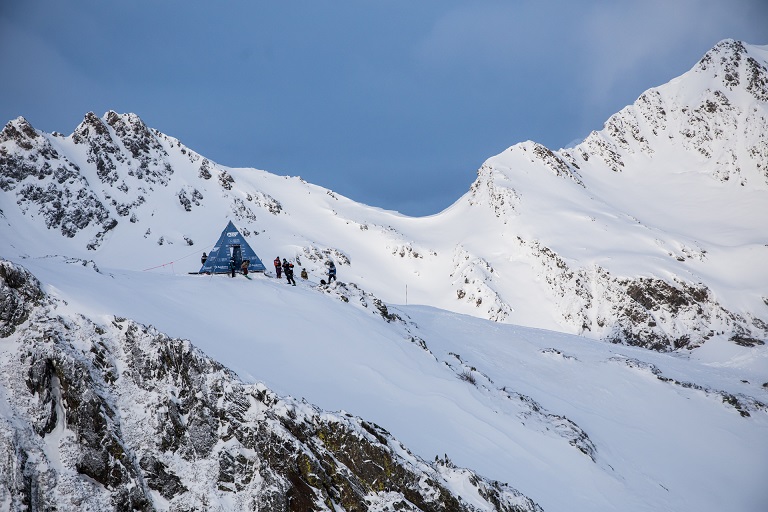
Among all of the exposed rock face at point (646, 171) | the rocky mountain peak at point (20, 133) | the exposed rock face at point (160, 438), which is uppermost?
the exposed rock face at point (646, 171)

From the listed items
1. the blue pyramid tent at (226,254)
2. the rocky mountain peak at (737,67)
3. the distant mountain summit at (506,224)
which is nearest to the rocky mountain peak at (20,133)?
the distant mountain summit at (506,224)

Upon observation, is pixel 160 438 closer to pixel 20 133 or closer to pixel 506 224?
pixel 20 133

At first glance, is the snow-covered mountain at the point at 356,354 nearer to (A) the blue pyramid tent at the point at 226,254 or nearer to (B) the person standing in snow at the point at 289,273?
(B) the person standing in snow at the point at 289,273

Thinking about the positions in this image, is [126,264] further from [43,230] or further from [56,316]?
[56,316]

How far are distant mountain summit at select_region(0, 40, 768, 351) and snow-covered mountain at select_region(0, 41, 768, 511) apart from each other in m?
0.37

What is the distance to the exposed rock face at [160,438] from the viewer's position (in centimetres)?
1098

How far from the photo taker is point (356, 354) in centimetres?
1984

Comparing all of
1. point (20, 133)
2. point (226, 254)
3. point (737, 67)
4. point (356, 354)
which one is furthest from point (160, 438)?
point (737, 67)

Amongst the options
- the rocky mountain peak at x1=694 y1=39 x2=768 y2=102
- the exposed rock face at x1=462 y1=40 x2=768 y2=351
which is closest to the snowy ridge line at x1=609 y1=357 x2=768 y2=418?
the exposed rock face at x1=462 y1=40 x2=768 y2=351

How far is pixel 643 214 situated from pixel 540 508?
262 feet

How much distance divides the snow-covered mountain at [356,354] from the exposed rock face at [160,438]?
0.15 ft

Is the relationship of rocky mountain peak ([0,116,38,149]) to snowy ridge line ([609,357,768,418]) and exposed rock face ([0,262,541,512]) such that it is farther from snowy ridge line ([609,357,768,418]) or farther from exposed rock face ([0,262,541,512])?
snowy ridge line ([609,357,768,418])

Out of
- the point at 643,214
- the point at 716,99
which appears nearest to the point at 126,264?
the point at 643,214

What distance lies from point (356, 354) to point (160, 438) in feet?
28.8
